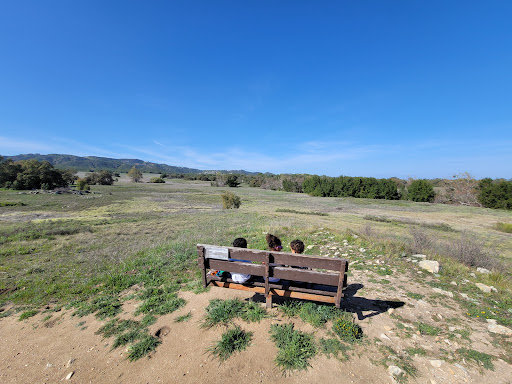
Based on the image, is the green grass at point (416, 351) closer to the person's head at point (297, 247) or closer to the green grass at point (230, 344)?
the person's head at point (297, 247)

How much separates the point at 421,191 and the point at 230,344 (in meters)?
61.7

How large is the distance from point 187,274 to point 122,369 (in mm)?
3272

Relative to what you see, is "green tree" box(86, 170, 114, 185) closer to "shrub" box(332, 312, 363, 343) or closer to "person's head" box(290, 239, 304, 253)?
"person's head" box(290, 239, 304, 253)

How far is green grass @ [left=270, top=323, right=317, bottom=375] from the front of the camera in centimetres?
309

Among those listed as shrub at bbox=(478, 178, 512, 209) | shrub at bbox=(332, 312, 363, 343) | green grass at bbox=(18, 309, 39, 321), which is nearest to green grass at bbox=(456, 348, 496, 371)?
shrub at bbox=(332, 312, 363, 343)

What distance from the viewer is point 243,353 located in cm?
335

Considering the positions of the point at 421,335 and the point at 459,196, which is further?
the point at 459,196

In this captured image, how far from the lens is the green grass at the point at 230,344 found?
3.33 metres

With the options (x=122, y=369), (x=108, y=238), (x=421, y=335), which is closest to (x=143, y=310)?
(x=122, y=369)

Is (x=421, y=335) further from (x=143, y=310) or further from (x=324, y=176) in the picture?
(x=324, y=176)

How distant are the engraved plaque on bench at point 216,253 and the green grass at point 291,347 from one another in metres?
1.58

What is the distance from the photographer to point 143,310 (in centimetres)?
451

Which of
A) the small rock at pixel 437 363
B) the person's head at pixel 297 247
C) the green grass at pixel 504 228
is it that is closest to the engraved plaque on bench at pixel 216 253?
the person's head at pixel 297 247

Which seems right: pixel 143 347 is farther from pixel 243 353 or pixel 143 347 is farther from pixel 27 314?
pixel 27 314
